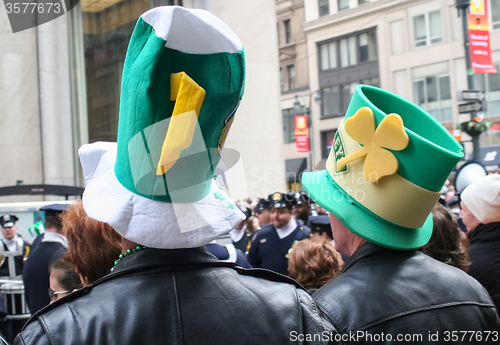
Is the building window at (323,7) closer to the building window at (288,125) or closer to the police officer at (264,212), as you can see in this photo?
the building window at (288,125)

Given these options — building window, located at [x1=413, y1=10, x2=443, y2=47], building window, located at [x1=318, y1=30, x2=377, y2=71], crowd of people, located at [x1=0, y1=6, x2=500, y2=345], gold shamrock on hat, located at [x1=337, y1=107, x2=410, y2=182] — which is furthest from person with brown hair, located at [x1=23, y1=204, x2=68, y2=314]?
building window, located at [x1=318, y1=30, x2=377, y2=71]

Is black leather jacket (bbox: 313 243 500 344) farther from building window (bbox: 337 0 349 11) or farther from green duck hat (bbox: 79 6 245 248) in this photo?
building window (bbox: 337 0 349 11)

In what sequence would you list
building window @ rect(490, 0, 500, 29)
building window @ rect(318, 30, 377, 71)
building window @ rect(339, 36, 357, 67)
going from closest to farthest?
building window @ rect(490, 0, 500, 29) → building window @ rect(318, 30, 377, 71) → building window @ rect(339, 36, 357, 67)

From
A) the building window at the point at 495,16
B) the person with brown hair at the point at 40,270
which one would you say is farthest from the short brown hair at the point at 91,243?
the building window at the point at 495,16

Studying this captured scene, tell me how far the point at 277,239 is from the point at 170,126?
4.92 m

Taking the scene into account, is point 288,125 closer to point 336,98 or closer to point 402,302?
point 336,98

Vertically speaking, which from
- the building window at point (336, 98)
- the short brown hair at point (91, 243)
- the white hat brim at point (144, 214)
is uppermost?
the building window at point (336, 98)

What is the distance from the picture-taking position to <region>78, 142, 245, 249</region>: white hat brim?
125cm

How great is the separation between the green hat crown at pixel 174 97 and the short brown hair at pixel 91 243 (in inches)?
19.2

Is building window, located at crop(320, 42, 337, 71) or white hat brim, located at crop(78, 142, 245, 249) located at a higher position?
building window, located at crop(320, 42, 337, 71)

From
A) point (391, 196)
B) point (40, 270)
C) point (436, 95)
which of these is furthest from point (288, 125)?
point (391, 196)

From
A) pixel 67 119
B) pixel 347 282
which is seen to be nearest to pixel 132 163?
pixel 347 282

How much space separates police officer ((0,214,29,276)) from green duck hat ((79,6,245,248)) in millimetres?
5692

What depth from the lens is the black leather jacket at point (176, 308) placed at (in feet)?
3.67
